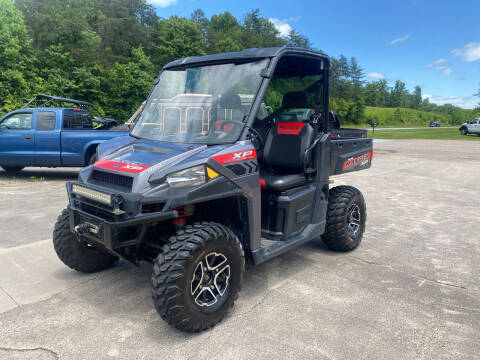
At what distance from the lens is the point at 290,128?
4.18 m

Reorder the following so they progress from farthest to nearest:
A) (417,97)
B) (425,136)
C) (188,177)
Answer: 1. (417,97)
2. (425,136)
3. (188,177)

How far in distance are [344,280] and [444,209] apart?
14.9 ft

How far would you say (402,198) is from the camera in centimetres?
838

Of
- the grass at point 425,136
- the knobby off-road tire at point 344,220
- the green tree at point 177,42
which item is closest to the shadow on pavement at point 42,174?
the knobby off-road tire at point 344,220

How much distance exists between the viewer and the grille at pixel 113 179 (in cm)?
291

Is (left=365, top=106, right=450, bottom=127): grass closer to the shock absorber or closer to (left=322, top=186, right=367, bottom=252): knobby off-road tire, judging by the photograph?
(left=322, top=186, right=367, bottom=252): knobby off-road tire

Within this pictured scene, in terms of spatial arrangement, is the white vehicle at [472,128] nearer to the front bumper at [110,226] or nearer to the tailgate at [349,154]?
the tailgate at [349,154]

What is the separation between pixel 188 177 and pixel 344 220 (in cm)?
245

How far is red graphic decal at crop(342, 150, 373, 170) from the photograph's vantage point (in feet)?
15.7

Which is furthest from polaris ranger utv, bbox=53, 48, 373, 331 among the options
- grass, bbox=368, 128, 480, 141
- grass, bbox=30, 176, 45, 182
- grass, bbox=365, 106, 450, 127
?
grass, bbox=365, 106, 450, 127

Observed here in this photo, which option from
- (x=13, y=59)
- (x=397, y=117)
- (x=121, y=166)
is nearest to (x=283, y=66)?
(x=121, y=166)

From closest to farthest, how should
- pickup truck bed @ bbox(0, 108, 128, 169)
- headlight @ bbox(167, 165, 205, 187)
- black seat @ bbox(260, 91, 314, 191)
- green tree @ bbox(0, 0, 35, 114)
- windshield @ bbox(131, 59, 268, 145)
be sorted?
headlight @ bbox(167, 165, 205, 187)
windshield @ bbox(131, 59, 268, 145)
black seat @ bbox(260, 91, 314, 191)
pickup truck bed @ bbox(0, 108, 128, 169)
green tree @ bbox(0, 0, 35, 114)

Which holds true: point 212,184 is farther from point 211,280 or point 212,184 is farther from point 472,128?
point 472,128

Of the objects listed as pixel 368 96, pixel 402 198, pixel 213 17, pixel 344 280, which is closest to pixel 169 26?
pixel 213 17
